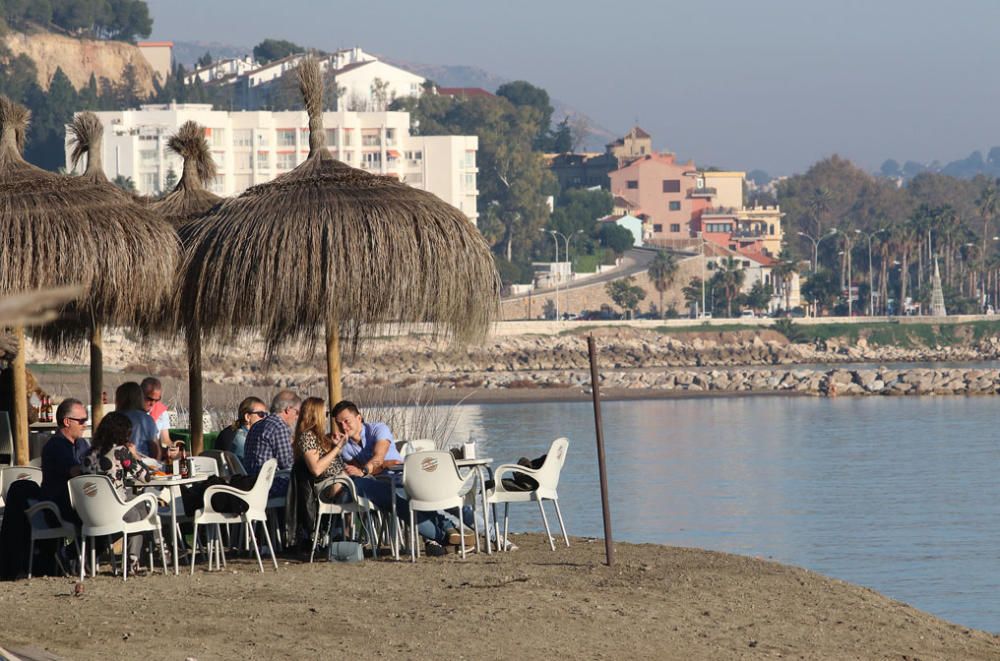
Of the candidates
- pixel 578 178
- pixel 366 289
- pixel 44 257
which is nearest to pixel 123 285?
pixel 44 257

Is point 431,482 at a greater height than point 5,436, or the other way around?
point 5,436

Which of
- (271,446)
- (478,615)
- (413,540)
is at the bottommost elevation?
(478,615)

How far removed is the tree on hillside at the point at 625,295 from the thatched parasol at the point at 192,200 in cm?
7371

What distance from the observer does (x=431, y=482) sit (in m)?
9.35

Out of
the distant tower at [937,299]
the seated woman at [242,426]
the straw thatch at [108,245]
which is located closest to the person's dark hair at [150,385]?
the straw thatch at [108,245]

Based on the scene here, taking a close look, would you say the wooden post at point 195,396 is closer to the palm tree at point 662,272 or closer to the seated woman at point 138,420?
the seated woman at point 138,420

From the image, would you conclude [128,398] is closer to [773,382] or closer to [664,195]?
[773,382]

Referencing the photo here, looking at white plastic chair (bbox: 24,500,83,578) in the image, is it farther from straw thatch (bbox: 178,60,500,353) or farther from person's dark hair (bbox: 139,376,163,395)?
straw thatch (bbox: 178,60,500,353)

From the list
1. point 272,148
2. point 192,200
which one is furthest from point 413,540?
point 272,148

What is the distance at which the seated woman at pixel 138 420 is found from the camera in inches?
388

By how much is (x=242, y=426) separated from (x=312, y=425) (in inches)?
54.9

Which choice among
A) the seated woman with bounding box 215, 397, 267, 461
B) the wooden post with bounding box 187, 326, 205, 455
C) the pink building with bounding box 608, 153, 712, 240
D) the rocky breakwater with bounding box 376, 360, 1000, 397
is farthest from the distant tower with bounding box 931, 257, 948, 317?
the seated woman with bounding box 215, 397, 267, 461

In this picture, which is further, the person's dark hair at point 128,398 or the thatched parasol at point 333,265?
the thatched parasol at point 333,265

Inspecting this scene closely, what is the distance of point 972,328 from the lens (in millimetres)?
82812
